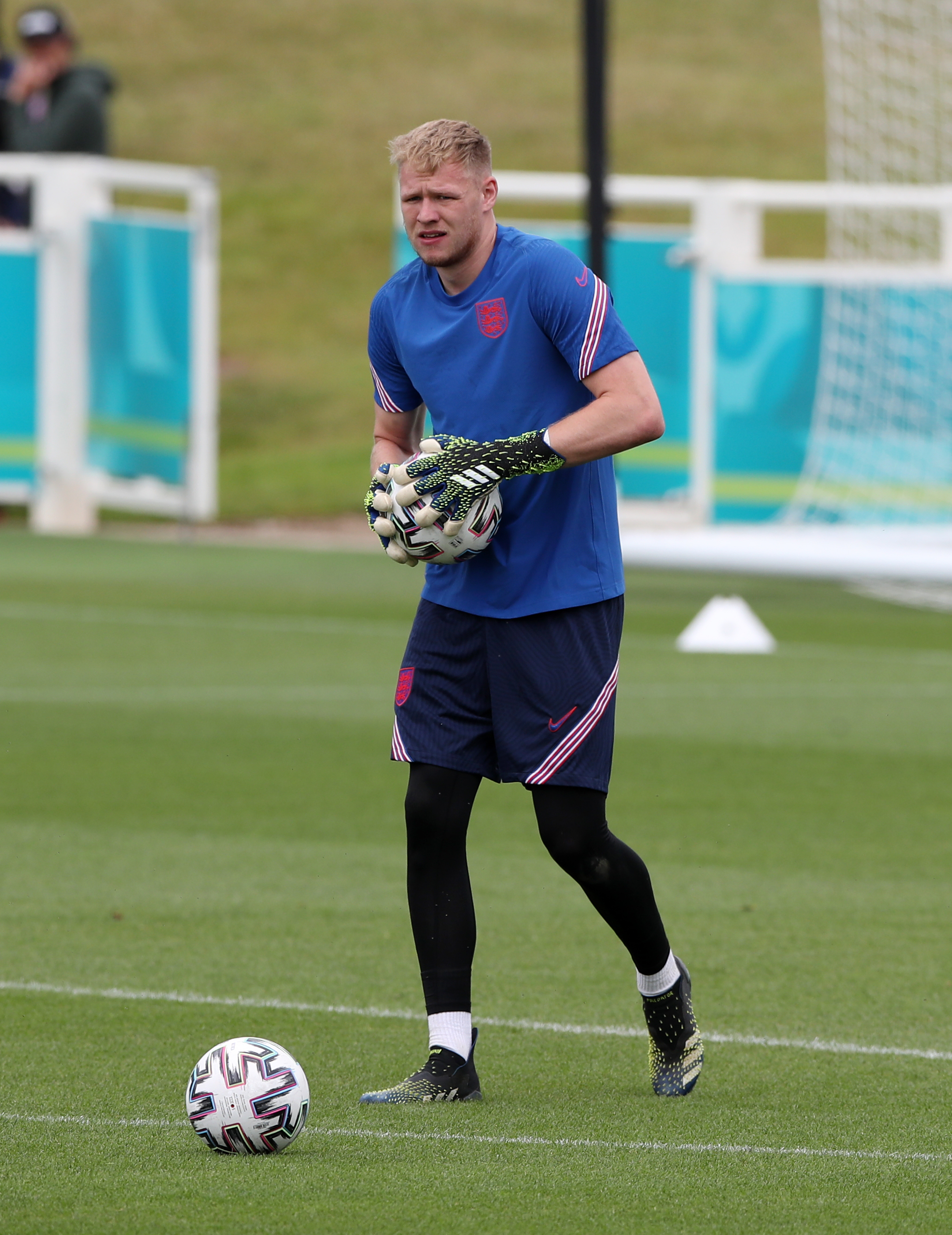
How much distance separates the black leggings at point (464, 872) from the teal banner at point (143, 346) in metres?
15.5

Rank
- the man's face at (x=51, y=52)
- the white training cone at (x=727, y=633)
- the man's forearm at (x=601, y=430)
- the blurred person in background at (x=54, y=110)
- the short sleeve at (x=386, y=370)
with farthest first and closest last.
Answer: the blurred person in background at (x=54, y=110)
the man's face at (x=51, y=52)
the white training cone at (x=727, y=633)
the short sleeve at (x=386, y=370)
the man's forearm at (x=601, y=430)

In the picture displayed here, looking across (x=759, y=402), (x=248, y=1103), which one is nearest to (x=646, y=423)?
(x=248, y=1103)

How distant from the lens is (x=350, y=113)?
48.5 metres

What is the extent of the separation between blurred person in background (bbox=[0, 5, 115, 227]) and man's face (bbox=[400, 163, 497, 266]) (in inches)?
671

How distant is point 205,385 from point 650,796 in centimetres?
1174

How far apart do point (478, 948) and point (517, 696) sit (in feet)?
6.34

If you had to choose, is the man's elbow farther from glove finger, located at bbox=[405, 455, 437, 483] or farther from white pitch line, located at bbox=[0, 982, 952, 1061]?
white pitch line, located at bbox=[0, 982, 952, 1061]

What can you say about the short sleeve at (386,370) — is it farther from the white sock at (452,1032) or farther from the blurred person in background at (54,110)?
the blurred person in background at (54,110)

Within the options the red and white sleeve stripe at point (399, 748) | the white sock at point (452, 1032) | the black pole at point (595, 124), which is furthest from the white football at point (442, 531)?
the black pole at point (595, 124)

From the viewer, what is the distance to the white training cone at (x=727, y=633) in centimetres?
1456

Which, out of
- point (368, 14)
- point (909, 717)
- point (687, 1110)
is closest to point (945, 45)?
point (909, 717)

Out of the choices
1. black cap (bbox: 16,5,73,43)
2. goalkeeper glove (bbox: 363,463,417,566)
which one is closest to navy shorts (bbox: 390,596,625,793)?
goalkeeper glove (bbox: 363,463,417,566)

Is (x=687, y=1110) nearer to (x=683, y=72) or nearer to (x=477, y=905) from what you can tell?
(x=477, y=905)

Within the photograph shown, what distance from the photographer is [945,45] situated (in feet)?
63.4
